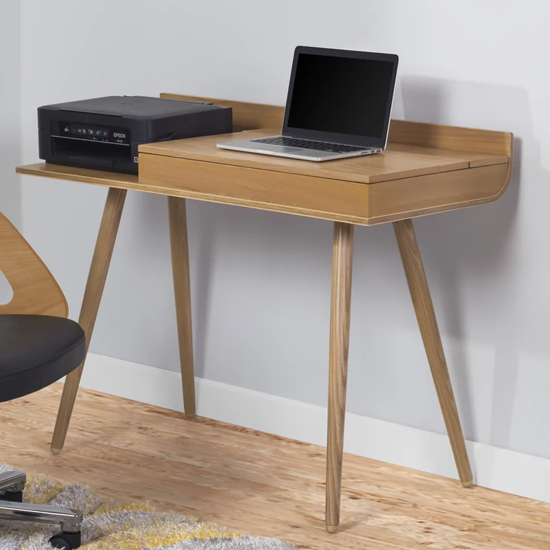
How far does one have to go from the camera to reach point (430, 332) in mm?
2564

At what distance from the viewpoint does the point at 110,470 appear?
2.74 meters

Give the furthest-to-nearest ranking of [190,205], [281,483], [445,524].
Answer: [190,205], [281,483], [445,524]

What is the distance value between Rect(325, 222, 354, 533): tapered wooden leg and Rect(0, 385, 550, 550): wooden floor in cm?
11

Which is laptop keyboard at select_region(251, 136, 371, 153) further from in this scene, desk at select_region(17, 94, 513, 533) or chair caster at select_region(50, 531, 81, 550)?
Answer: chair caster at select_region(50, 531, 81, 550)

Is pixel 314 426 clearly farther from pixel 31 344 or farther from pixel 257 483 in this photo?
pixel 31 344

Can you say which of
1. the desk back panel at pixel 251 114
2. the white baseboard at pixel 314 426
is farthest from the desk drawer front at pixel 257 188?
the white baseboard at pixel 314 426

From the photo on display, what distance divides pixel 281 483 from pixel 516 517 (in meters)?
0.55

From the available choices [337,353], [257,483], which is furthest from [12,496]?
[337,353]

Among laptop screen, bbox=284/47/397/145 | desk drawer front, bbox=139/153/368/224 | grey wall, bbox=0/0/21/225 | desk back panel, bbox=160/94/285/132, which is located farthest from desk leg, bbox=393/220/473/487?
grey wall, bbox=0/0/21/225

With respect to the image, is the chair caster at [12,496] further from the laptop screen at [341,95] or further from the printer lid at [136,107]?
the laptop screen at [341,95]

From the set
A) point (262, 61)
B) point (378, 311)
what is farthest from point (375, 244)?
point (262, 61)

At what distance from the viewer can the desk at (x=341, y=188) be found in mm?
2188

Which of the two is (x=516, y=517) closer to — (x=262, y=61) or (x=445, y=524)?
(x=445, y=524)

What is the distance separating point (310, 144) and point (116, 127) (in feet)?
1.49
